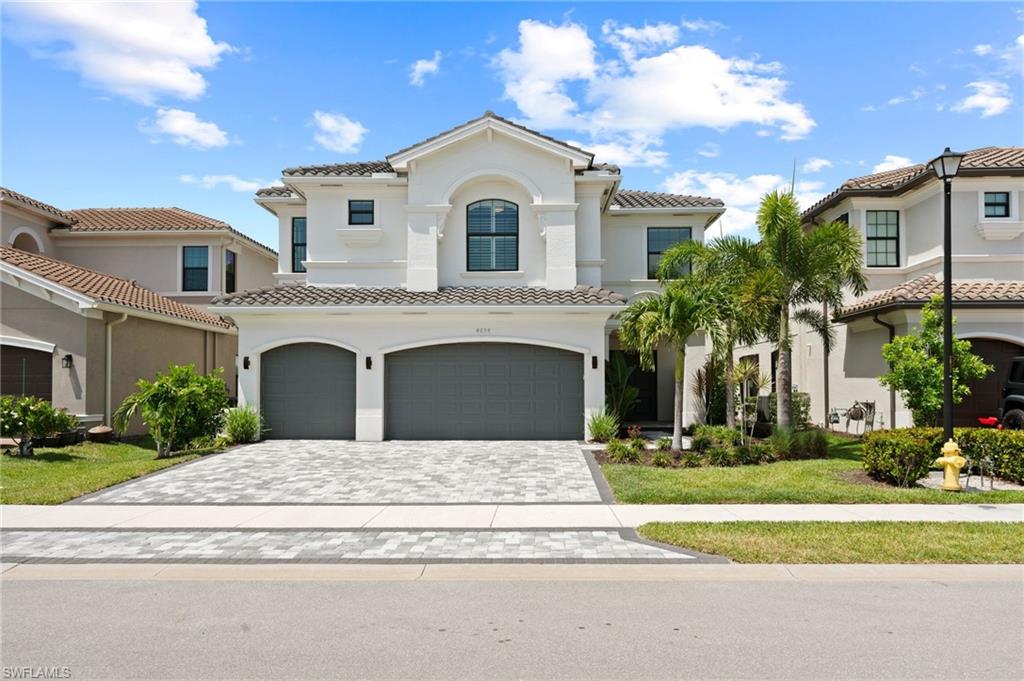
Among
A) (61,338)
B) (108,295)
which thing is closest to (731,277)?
(108,295)

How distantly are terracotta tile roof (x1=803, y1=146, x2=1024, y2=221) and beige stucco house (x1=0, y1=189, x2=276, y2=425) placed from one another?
2017 centimetres

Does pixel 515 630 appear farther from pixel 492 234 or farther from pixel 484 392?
pixel 492 234

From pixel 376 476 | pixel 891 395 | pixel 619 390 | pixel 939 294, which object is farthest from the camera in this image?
pixel 619 390

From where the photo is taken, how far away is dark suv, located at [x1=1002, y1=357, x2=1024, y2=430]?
48.3 ft

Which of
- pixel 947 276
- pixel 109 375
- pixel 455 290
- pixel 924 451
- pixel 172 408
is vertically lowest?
pixel 924 451

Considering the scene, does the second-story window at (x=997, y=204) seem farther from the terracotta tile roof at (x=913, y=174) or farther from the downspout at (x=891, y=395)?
the downspout at (x=891, y=395)

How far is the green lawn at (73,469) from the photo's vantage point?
36.9ft

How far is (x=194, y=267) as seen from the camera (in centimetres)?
2533

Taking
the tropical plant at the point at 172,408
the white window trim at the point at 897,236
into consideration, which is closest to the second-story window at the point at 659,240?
the white window trim at the point at 897,236

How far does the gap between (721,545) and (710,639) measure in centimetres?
279

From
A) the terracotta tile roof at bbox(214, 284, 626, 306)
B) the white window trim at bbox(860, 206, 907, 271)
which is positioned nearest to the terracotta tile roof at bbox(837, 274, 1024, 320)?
the white window trim at bbox(860, 206, 907, 271)

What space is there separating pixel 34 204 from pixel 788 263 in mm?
24625

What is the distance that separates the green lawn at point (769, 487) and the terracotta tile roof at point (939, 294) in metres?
5.17

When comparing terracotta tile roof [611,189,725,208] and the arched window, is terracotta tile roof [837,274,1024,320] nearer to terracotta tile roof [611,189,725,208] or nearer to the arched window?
terracotta tile roof [611,189,725,208]
